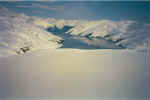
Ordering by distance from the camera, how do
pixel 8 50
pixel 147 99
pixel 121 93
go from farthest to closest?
pixel 8 50 → pixel 121 93 → pixel 147 99

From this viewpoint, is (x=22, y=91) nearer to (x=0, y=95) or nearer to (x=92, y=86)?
(x=0, y=95)

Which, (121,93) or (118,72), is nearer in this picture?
(121,93)

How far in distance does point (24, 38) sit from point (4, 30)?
719mm

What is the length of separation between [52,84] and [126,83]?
4.08 ft

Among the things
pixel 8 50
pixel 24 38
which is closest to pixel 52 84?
pixel 8 50

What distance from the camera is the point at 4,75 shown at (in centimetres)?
251

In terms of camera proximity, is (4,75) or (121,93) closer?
(121,93)

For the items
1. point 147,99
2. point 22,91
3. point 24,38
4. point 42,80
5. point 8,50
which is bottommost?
point 147,99

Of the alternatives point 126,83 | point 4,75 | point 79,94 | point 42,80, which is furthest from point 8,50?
point 126,83

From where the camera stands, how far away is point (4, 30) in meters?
4.71

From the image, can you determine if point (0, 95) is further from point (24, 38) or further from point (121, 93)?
point (24, 38)

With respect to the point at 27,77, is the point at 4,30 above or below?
above

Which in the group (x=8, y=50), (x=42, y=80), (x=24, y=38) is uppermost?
(x=24, y=38)

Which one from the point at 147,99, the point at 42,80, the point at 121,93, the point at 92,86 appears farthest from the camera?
the point at 42,80
